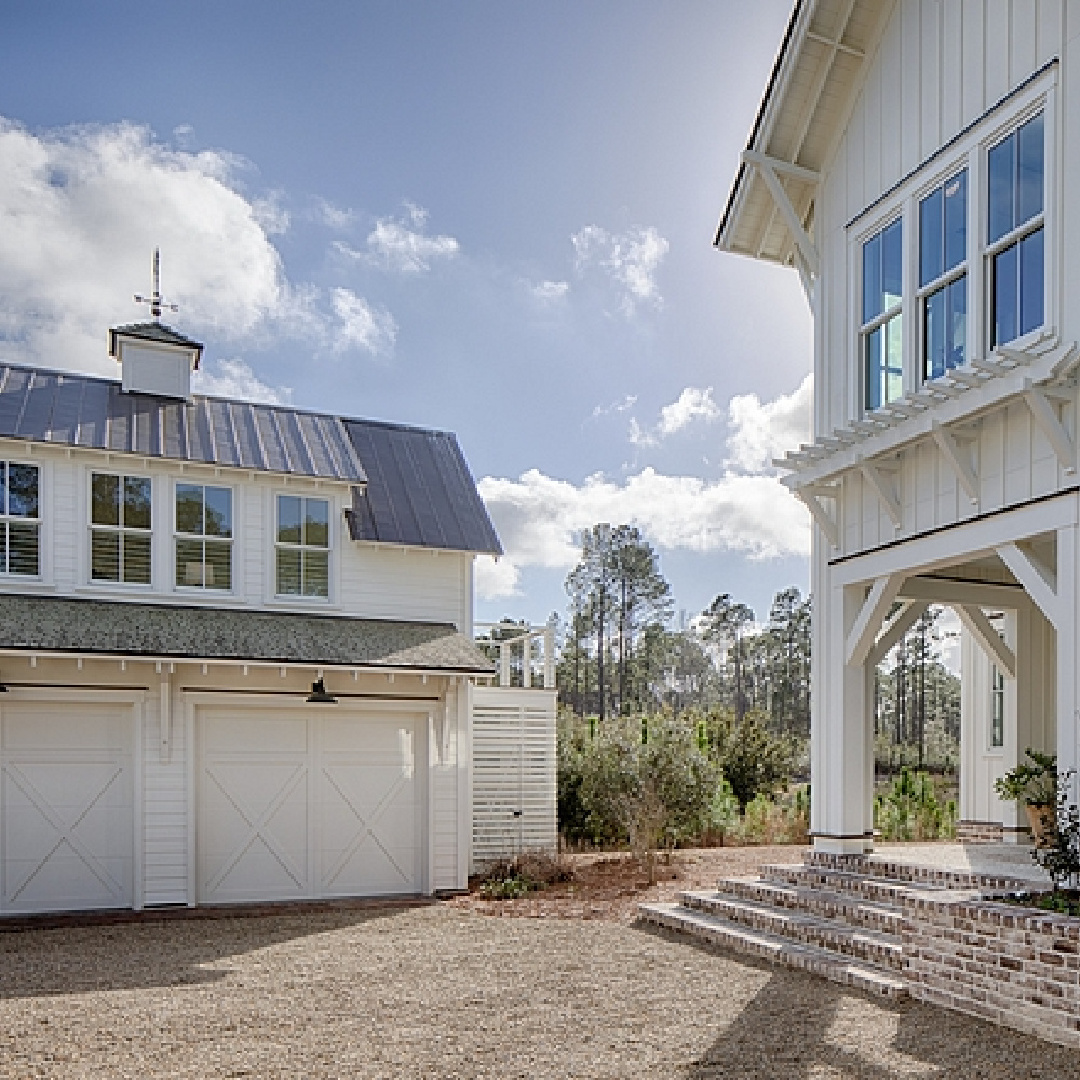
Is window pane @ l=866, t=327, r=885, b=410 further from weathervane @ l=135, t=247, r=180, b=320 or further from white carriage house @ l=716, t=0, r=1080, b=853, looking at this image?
weathervane @ l=135, t=247, r=180, b=320

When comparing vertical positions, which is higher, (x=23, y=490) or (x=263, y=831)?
(x=23, y=490)

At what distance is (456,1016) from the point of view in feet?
22.2

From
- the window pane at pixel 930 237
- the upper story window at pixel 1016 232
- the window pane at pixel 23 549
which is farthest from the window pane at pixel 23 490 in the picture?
the upper story window at pixel 1016 232

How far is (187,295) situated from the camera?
45.4 ft

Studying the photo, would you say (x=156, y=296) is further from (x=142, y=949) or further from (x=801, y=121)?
(x=801, y=121)

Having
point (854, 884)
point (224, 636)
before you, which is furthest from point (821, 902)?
point (224, 636)

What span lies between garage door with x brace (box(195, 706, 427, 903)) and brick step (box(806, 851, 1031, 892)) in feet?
17.0

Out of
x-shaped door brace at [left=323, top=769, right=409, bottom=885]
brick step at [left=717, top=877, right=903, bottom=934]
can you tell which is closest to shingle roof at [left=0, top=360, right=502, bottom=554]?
x-shaped door brace at [left=323, top=769, right=409, bottom=885]

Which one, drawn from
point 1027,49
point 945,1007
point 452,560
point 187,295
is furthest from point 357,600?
point 1027,49

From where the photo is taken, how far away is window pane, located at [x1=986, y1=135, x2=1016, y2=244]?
8.23 meters

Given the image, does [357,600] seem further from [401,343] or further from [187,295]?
[401,343]

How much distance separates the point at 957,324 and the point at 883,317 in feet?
3.59

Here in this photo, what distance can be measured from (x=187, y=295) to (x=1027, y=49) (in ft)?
34.1

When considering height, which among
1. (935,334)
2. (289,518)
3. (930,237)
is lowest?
(289,518)
